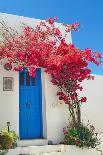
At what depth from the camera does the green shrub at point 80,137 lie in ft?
36.0

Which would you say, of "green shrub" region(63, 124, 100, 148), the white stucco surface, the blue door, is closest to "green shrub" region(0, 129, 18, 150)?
the white stucco surface

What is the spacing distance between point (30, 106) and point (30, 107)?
1.5 inches

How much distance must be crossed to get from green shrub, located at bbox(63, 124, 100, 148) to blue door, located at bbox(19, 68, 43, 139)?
1148mm

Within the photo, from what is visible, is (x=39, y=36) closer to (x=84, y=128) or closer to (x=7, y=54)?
(x=7, y=54)

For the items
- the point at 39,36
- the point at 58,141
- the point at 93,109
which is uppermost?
the point at 39,36

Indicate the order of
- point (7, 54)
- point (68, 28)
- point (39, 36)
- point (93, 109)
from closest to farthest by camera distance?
point (7, 54) → point (39, 36) → point (68, 28) → point (93, 109)

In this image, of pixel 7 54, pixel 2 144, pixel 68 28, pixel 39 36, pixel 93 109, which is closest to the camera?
pixel 2 144

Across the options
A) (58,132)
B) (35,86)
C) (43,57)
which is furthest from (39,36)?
(58,132)

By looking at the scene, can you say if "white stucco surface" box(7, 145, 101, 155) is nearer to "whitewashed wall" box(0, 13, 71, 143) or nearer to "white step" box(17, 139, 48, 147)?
"white step" box(17, 139, 48, 147)

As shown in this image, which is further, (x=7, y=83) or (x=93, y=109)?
(x=93, y=109)

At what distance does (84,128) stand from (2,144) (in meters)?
3.19

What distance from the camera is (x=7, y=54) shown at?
11.1 meters

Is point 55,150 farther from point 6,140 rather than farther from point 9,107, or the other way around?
point 9,107

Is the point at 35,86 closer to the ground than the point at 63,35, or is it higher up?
closer to the ground
